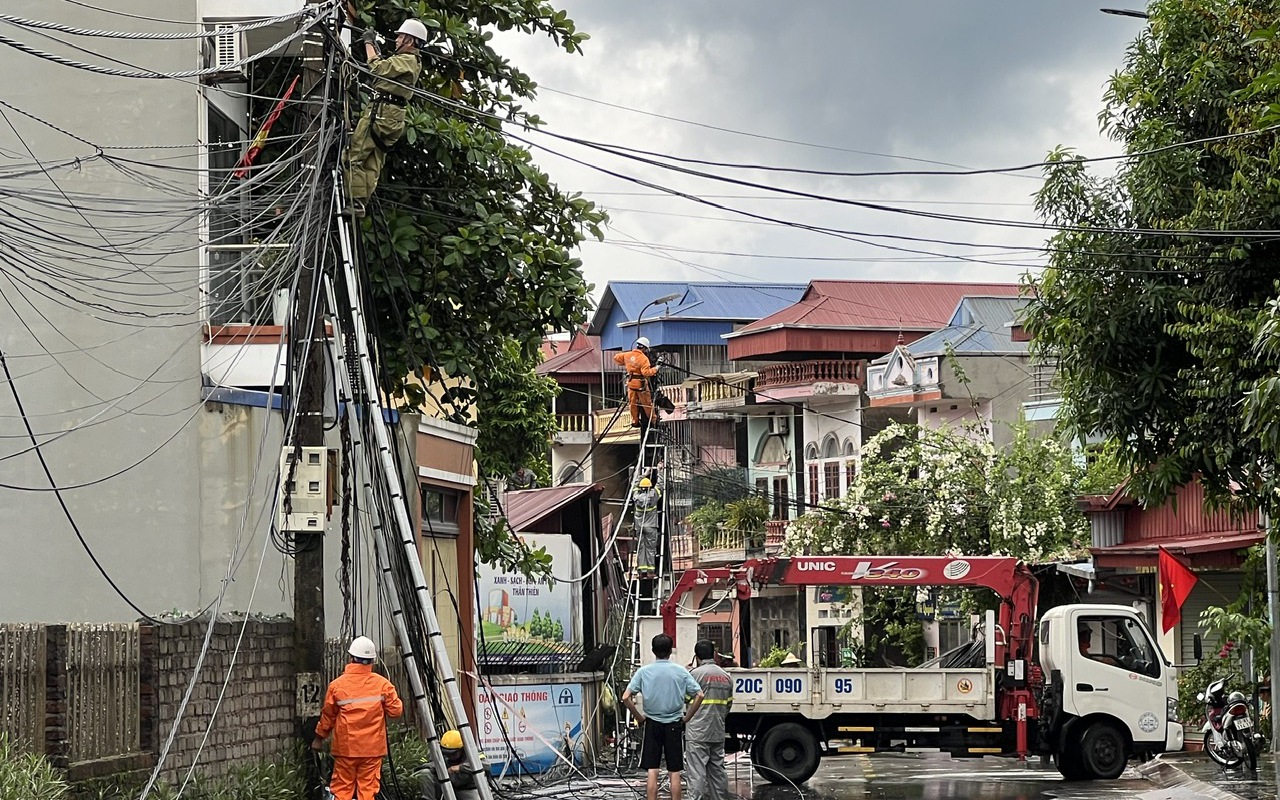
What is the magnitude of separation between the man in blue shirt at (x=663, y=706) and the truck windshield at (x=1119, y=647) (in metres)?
8.74

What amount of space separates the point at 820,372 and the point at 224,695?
4085cm

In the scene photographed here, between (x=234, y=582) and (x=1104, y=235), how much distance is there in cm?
1017

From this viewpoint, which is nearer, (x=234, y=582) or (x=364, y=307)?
(x=364, y=307)

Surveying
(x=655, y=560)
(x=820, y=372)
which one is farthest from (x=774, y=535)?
(x=655, y=560)

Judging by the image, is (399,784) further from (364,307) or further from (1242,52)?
(1242,52)

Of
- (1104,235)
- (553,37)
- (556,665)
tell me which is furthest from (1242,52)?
(556,665)

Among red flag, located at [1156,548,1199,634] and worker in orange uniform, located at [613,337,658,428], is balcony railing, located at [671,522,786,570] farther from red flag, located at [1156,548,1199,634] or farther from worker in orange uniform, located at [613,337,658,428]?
red flag, located at [1156,548,1199,634]

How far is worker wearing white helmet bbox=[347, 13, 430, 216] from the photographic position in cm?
1509

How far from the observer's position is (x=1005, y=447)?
4344 centimetres

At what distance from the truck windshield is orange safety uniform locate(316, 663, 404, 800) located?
13458 mm

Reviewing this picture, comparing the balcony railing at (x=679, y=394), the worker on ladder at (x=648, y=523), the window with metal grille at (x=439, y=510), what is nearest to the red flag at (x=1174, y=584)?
the worker on ladder at (x=648, y=523)

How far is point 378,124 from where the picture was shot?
597 inches

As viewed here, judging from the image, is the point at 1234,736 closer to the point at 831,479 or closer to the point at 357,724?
the point at 357,724

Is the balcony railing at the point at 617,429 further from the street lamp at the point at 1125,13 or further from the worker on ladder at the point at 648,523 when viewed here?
the street lamp at the point at 1125,13
